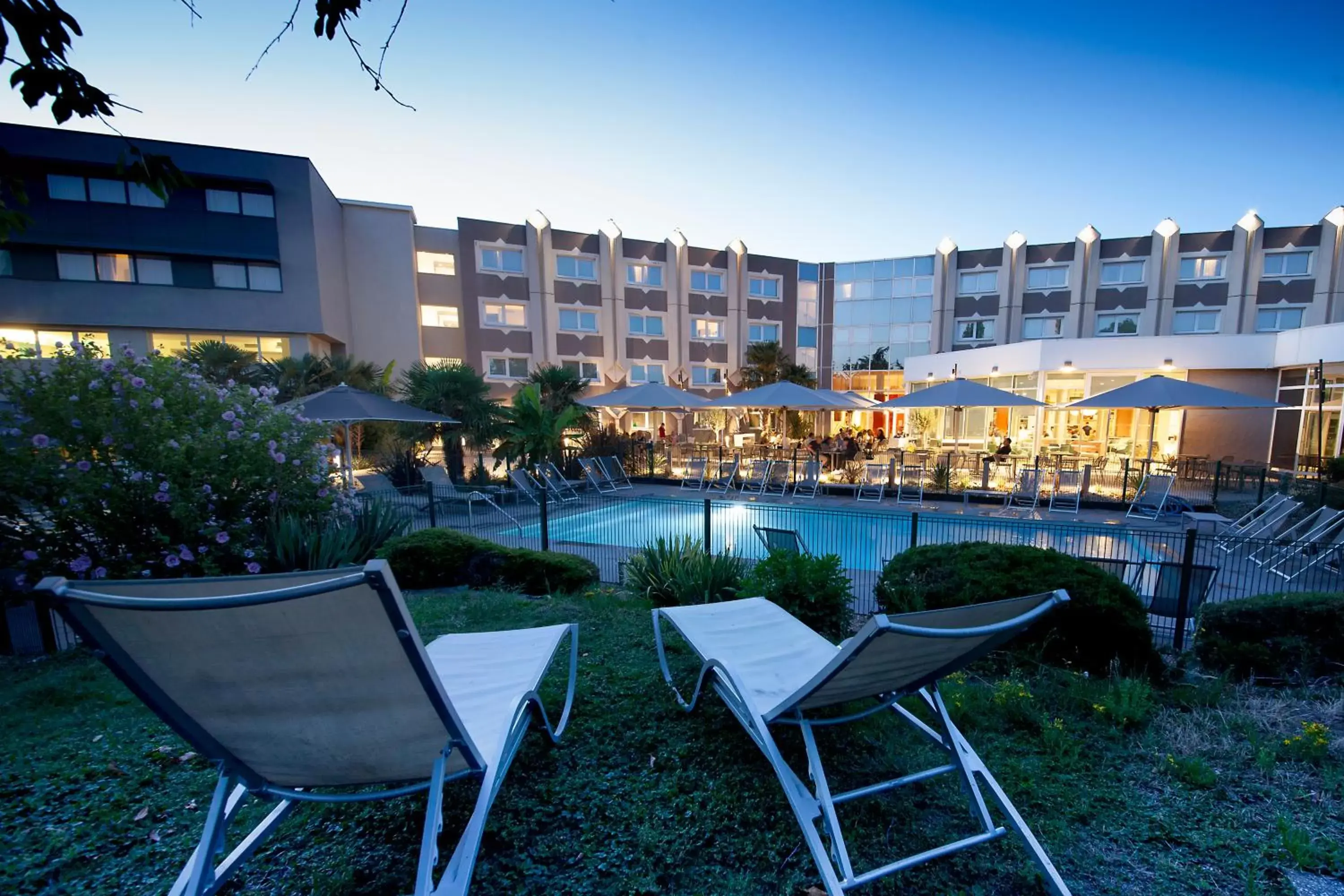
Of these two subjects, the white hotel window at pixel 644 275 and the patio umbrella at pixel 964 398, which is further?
the white hotel window at pixel 644 275

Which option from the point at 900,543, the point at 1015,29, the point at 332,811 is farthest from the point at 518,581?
the point at 1015,29

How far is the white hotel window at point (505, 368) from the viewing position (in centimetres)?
2517

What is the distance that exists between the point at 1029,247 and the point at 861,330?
928cm

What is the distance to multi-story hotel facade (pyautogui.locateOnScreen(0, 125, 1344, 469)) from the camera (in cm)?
1705

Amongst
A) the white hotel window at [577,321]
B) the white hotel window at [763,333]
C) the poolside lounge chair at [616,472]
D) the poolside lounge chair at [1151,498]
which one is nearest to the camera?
the poolside lounge chair at [1151,498]

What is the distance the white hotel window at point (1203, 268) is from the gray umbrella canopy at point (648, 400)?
1115 inches

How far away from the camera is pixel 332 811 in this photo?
7.07ft

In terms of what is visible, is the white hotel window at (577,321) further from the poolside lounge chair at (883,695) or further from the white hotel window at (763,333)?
the poolside lounge chair at (883,695)

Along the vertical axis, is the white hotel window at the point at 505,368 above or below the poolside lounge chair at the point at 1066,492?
above

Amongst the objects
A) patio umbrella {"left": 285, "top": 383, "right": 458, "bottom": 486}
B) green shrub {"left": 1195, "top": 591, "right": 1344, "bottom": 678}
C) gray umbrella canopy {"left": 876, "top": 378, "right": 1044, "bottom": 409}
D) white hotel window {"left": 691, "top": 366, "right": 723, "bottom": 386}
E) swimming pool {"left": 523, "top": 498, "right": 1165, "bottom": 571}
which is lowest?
swimming pool {"left": 523, "top": 498, "right": 1165, "bottom": 571}

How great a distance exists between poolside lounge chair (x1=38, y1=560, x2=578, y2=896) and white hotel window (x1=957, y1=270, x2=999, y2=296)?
111 feet

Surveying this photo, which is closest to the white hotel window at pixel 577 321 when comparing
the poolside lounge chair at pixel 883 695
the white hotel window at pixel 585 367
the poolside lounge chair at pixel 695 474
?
the white hotel window at pixel 585 367

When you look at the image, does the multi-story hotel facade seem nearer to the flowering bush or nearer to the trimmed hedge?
the trimmed hedge

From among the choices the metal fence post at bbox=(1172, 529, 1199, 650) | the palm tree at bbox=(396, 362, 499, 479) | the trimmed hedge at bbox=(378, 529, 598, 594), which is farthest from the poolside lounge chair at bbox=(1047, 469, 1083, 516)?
the palm tree at bbox=(396, 362, 499, 479)
